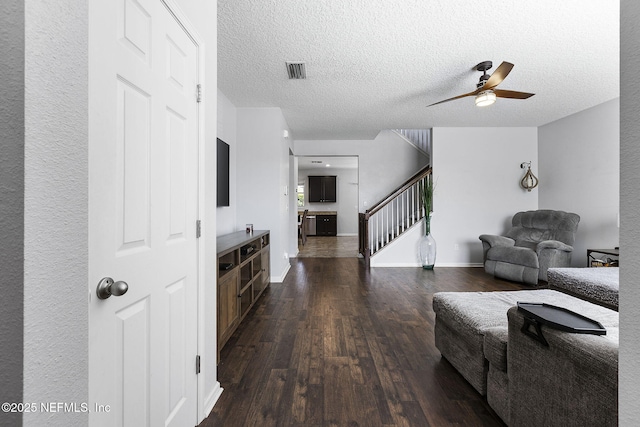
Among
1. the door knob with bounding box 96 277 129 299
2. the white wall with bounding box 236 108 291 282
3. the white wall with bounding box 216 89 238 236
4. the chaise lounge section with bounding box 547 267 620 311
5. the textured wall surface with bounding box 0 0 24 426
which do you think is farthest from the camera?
the white wall with bounding box 236 108 291 282

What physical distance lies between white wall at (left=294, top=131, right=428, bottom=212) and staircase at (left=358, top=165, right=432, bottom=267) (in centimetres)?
70

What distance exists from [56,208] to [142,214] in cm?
43

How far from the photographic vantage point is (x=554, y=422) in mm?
1127

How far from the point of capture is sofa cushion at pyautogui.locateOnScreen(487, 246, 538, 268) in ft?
13.9

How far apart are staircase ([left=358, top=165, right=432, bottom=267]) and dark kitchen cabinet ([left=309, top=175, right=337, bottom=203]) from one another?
16.7 ft

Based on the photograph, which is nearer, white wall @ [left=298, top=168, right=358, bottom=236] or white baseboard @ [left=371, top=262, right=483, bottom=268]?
white baseboard @ [left=371, top=262, right=483, bottom=268]

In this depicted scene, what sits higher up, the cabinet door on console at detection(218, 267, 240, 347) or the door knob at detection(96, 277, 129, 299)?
the door knob at detection(96, 277, 129, 299)

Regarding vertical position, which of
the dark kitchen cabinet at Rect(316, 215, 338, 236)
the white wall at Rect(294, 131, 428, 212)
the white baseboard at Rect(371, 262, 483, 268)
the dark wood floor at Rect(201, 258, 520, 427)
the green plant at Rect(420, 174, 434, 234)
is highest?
the white wall at Rect(294, 131, 428, 212)

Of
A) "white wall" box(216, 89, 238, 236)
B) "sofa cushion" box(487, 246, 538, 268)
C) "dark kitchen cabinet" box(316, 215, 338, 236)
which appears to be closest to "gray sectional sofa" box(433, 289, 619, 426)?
"sofa cushion" box(487, 246, 538, 268)

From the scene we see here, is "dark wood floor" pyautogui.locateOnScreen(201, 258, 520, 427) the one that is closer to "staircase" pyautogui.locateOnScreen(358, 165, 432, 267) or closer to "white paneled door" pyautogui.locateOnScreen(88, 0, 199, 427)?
"white paneled door" pyautogui.locateOnScreen(88, 0, 199, 427)

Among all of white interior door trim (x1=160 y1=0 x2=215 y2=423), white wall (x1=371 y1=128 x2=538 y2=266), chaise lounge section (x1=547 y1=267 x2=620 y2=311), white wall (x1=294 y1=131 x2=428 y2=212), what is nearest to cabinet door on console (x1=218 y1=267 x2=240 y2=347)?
white interior door trim (x1=160 y1=0 x2=215 y2=423)

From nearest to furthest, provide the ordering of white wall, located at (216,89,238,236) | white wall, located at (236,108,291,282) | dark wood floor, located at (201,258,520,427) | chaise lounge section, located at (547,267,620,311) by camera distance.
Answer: dark wood floor, located at (201,258,520,427) → chaise lounge section, located at (547,267,620,311) → white wall, located at (216,89,238,236) → white wall, located at (236,108,291,282)

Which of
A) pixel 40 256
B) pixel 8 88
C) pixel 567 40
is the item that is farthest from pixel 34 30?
pixel 567 40

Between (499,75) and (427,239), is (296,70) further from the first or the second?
(427,239)
